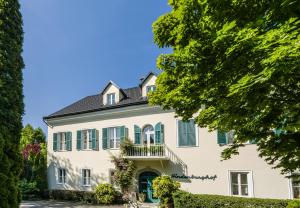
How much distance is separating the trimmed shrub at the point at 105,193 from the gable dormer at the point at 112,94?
21.2 ft

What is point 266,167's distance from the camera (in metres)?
14.9

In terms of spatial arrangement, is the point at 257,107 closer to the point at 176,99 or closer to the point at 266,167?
the point at 176,99

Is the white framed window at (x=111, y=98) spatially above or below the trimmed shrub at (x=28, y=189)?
above

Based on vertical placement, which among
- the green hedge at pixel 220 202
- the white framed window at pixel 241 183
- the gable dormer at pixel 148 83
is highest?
the gable dormer at pixel 148 83

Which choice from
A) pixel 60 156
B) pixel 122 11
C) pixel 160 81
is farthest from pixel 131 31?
pixel 60 156

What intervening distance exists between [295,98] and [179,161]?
12.4 m

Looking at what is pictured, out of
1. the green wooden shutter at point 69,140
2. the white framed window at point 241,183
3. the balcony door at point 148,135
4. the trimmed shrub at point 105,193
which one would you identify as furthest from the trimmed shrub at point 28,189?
the white framed window at point 241,183

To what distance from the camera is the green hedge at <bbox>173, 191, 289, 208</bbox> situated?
12830 millimetres

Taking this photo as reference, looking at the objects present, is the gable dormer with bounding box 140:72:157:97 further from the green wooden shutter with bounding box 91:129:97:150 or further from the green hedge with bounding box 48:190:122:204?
the green hedge with bounding box 48:190:122:204

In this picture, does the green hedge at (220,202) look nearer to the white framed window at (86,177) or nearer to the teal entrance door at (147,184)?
the teal entrance door at (147,184)

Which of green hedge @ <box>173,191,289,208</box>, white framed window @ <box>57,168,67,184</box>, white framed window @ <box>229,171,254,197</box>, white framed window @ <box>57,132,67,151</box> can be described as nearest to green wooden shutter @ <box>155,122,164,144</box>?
green hedge @ <box>173,191,289,208</box>

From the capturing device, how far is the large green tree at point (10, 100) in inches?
A: 327

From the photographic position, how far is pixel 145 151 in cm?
1841

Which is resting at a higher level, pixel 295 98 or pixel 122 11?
pixel 122 11
